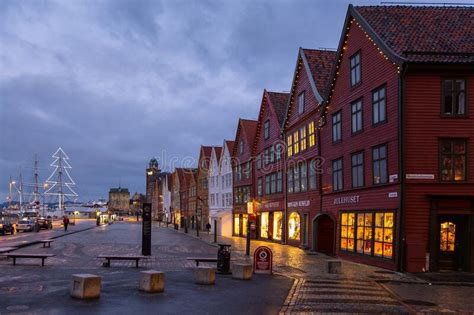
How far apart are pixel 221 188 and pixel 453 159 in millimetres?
45998

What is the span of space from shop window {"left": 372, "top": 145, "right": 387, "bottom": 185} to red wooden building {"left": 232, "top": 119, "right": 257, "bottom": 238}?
27187 millimetres

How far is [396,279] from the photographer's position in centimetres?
2098

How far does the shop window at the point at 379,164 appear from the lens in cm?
2540

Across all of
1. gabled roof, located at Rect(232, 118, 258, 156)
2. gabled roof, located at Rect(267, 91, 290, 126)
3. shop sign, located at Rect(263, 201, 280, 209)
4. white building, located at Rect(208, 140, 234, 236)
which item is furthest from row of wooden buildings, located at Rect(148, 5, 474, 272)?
white building, located at Rect(208, 140, 234, 236)

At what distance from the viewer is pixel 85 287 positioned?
1388cm

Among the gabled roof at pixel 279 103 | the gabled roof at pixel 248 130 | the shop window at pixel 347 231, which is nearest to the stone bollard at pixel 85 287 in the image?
the shop window at pixel 347 231

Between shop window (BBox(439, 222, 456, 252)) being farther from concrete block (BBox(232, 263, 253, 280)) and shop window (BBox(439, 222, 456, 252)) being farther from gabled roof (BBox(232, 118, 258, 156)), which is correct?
gabled roof (BBox(232, 118, 258, 156))

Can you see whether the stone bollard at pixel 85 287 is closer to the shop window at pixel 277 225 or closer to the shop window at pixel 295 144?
the shop window at pixel 295 144

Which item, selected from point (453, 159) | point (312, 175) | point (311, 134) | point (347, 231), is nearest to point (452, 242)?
point (453, 159)

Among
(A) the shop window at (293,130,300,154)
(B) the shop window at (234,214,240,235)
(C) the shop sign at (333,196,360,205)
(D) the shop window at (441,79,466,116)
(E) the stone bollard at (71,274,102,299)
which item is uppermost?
(D) the shop window at (441,79,466,116)

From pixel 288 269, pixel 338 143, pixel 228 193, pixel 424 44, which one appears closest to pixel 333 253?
pixel 338 143

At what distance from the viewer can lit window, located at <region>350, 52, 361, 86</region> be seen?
28688 millimetres

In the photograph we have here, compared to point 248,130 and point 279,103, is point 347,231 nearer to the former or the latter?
point 279,103

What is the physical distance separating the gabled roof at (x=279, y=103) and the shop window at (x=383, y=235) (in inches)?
800
